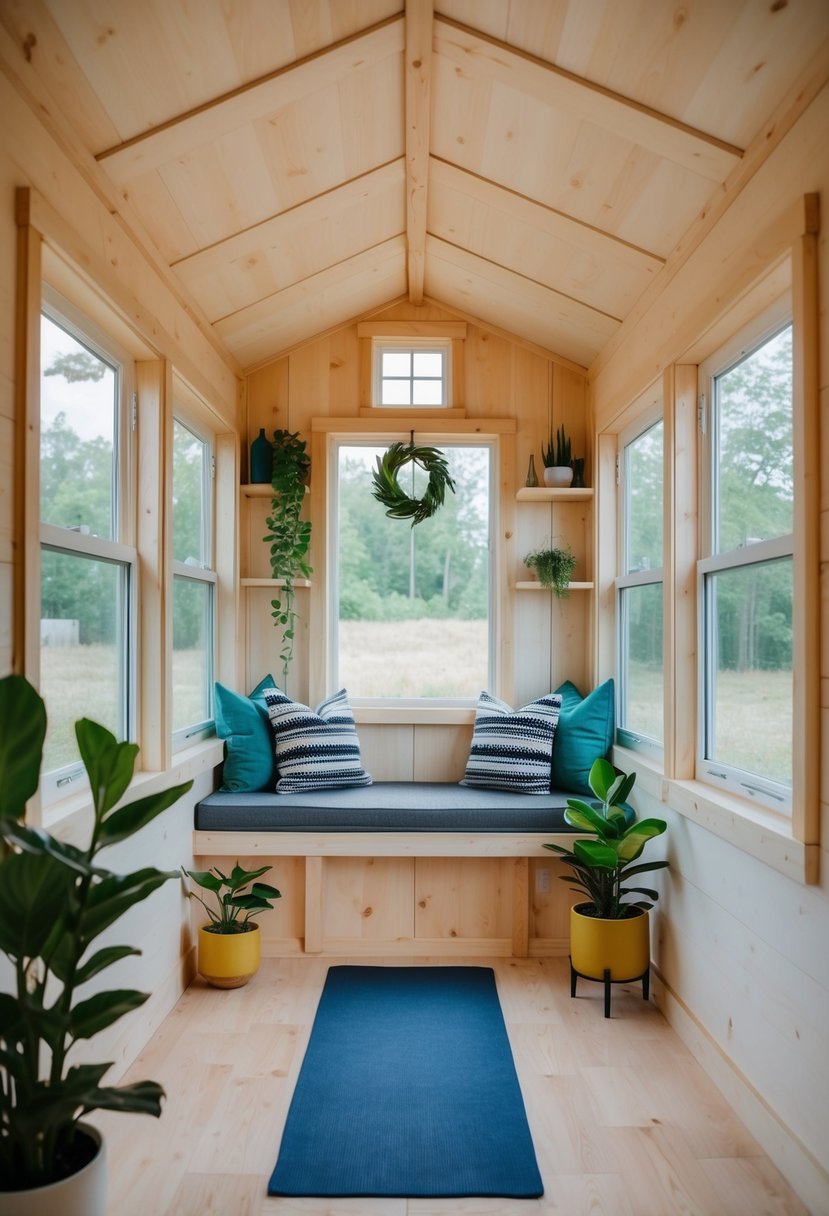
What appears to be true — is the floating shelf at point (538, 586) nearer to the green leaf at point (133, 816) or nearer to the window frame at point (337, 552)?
the window frame at point (337, 552)

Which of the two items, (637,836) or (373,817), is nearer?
(637,836)

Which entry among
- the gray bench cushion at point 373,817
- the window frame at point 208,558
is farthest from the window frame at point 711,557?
the window frame at point 208,558

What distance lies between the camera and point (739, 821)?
2.42 meters

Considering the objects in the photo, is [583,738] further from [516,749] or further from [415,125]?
[415,125]

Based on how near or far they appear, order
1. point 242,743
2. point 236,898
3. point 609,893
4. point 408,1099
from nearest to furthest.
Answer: point 408,1099 → point 609,893 → point 236,898 → point 242,743

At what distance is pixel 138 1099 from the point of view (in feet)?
5.03

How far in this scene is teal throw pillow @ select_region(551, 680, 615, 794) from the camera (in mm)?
3834

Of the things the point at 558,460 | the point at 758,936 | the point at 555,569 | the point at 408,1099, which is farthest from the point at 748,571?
the point at 408,1099

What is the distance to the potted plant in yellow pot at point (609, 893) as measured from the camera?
10.2 ft

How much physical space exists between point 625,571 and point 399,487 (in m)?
1.15

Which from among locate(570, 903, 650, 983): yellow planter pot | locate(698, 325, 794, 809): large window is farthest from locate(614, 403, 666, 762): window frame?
locate(570, 903, 650, 983): yellow planter pot

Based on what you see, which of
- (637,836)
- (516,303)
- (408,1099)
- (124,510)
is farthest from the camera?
(516,303)

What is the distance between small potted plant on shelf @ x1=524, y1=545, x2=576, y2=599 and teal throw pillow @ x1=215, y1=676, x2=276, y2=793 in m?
1.45

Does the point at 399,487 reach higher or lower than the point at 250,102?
lower
